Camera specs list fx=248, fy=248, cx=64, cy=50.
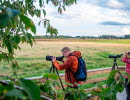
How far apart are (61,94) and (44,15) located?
167 centimetres

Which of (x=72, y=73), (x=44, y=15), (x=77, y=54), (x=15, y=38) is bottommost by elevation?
(x=72, y=73)

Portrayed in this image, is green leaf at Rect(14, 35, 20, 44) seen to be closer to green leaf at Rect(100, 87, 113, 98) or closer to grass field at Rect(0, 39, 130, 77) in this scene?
grass field at Rect(0, 39, 130, 77)

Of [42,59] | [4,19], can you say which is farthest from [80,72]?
[42,59]

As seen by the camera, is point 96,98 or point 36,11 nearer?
point 96,98

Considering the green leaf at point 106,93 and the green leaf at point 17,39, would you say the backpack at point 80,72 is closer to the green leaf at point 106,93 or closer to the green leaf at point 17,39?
the green leaf at point 17,39

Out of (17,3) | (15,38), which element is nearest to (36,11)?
(17,3)

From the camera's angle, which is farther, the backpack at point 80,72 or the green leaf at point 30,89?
the backpack at point 80,72

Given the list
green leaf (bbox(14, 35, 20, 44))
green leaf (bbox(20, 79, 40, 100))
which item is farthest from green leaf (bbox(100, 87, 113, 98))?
green leaf (bbox(14, 35, 20, 44))

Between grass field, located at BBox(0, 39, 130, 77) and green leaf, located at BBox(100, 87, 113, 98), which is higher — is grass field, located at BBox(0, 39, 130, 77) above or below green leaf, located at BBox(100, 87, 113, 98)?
below

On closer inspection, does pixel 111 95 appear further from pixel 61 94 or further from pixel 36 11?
pixel 36 11

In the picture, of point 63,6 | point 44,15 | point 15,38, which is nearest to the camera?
point 15,38

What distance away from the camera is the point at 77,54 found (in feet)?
15.9

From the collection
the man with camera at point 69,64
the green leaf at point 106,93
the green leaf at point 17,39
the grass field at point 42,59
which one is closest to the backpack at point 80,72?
the man with camera at point 69,64

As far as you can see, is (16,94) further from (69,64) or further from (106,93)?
(69,64)
